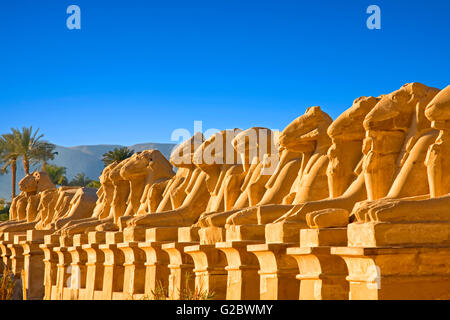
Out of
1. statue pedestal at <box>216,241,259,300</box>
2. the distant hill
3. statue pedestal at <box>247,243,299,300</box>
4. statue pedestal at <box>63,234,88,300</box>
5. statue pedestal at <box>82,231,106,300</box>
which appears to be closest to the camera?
statue pedestal at <box>247,243,299,300</box>

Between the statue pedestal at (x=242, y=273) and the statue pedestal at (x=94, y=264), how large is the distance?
5.88m

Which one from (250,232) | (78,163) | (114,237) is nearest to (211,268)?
(250,232)

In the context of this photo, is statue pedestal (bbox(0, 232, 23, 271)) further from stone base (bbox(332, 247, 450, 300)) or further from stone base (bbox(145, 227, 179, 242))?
stone base (bbox(332, 247, 450, 300))

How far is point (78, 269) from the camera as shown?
17.9 meters

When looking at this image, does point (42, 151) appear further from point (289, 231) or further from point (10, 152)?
point (289, 231)

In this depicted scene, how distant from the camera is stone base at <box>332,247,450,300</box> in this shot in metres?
7.70

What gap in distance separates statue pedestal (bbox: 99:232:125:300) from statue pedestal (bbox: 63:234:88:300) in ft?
4.26

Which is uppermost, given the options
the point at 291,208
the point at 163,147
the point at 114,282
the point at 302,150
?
the point at 163,147

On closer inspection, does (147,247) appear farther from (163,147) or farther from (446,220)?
(163,147)

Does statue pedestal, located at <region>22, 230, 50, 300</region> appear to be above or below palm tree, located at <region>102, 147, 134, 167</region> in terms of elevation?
below

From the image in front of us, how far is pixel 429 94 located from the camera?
9.70m

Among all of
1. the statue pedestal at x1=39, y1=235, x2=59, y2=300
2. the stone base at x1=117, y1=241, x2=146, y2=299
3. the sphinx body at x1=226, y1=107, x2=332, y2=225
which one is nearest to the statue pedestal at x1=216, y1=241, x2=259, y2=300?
the sphinx body at x1=226, y1=107, x2=332, y2=225
